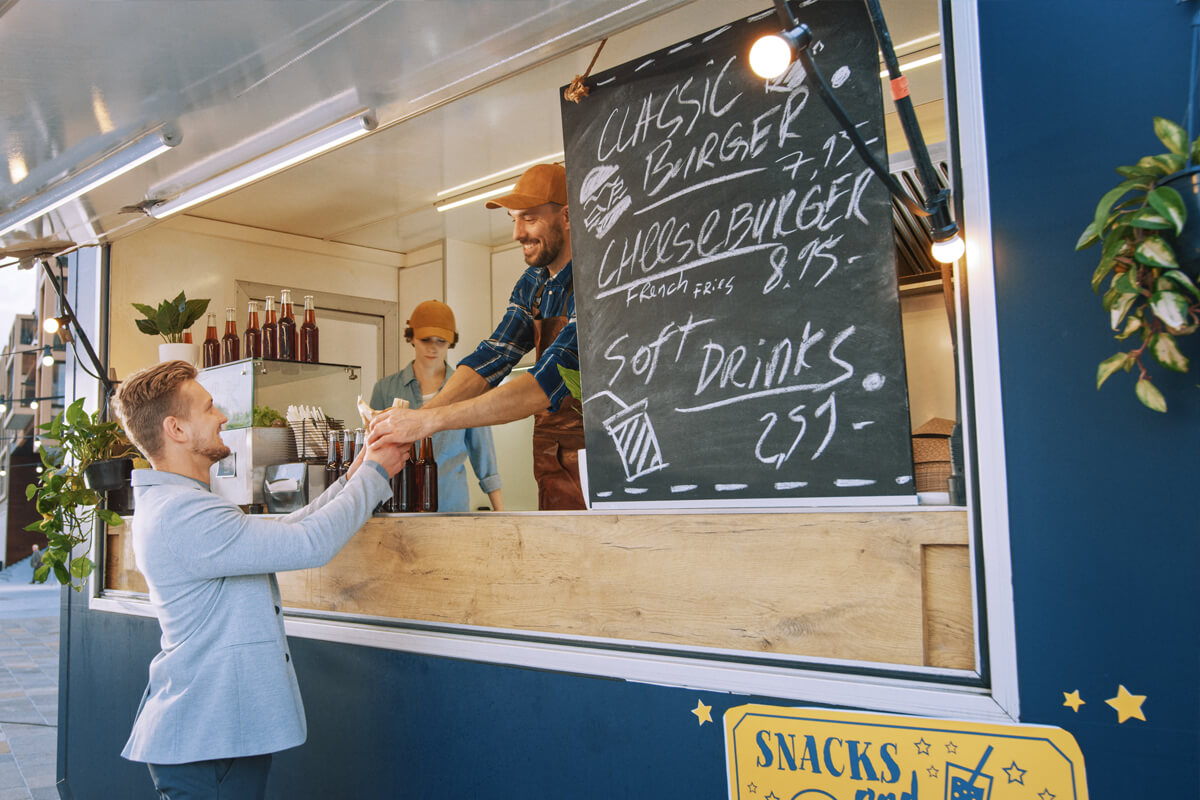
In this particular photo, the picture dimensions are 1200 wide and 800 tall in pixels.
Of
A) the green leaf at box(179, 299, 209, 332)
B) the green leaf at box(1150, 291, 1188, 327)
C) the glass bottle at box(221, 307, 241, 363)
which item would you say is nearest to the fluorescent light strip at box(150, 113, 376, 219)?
the green leaf at box(179, 299, 209, 332)

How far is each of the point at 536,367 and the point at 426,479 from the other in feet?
1.91

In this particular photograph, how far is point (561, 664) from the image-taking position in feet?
6.66

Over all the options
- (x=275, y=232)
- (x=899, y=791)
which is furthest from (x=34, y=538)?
(x=899, y=791)

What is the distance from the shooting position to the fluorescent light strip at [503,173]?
15.4 ft

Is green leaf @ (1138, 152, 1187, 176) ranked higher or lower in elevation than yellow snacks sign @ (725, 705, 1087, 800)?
higher

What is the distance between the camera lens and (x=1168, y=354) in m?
1.17

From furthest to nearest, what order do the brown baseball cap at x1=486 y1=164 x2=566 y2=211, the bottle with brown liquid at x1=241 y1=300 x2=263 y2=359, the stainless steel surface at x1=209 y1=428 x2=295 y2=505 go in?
the bottle with brown liquid at x1=241 y1=300 x2=263 y2=359 → the stainless steel surface at x1=209 y1=428 x2=295 y2=505 → the brown baseball cap at x1=486 y1=164 x2=566 y2=211

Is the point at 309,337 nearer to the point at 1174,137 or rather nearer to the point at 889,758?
the point at 889,758

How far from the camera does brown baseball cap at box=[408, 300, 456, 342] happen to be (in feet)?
14.9

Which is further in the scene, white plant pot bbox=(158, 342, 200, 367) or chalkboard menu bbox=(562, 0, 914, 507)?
white plant pot bbox=(158, 342, 200, 367)

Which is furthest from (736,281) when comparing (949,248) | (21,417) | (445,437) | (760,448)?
(21,417)

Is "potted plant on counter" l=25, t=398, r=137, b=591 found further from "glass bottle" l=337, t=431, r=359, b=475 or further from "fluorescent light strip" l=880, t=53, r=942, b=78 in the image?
"fluorescent light strip" l=880, t=53, r=942, b=78

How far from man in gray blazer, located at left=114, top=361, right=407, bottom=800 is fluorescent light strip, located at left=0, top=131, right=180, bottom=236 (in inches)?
53.7

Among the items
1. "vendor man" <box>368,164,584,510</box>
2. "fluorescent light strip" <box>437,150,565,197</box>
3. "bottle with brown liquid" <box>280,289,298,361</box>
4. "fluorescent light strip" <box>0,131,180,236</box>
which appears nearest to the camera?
"vendor man" <box>368,164,584,510</box>
